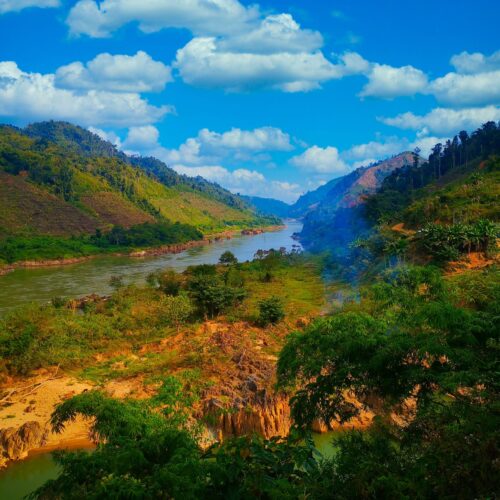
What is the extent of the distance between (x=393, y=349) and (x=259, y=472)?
12.4ft

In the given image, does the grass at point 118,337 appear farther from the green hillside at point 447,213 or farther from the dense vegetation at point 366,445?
the dense vegetation at point 366,445

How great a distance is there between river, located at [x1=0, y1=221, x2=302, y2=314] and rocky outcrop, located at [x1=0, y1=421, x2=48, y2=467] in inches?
1343

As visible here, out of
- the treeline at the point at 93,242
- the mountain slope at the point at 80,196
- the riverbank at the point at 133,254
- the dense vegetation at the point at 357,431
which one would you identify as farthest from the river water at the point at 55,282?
the mountain slope at the point at 80,196

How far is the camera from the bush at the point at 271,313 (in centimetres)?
3428

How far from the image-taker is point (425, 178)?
109 meters

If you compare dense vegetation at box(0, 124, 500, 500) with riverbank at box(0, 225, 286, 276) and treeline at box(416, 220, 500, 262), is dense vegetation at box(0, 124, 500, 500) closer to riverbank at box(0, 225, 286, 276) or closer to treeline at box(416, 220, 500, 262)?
treeline at box(416, 220, 500, 262)

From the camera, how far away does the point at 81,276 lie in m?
76.5

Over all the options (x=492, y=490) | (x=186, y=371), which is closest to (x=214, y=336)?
(x=186, y=371)

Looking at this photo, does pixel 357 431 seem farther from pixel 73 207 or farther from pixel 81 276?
pixel 73 207

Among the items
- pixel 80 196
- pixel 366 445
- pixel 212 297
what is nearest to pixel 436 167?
pixel 212 297

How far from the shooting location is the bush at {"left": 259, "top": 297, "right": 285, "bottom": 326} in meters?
34.3

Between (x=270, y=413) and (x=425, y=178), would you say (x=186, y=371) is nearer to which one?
(x=270, y=413)

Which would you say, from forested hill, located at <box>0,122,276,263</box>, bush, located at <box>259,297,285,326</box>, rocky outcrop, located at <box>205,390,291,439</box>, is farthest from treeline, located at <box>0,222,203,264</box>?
rocky outcrop, located at <box>205,390,291,439</box>

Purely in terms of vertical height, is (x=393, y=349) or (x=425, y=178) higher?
(x=425, y=178)
